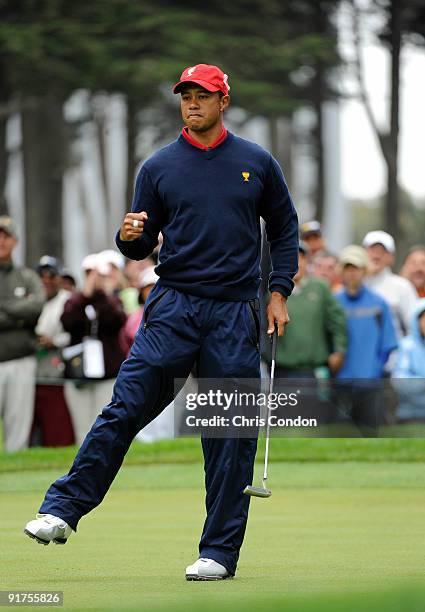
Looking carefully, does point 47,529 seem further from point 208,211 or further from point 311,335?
point 311,335

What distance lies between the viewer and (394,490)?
1128cm

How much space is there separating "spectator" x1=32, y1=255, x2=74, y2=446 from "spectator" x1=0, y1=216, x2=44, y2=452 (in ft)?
1.45

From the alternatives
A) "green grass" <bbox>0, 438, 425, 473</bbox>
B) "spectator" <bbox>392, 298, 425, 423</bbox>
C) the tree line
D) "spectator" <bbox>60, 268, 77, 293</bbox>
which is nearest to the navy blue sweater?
"green grass" <bbox>0, 438, 425, 473</bbox>

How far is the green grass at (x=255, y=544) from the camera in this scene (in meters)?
6.24

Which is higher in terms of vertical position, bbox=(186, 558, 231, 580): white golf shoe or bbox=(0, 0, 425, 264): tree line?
bbox=(0, 0, 425, 264): tree line

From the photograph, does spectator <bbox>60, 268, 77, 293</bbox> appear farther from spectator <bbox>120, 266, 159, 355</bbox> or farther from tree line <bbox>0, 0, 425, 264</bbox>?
tree line <bbox>0, 0, 425, 264</bbox>

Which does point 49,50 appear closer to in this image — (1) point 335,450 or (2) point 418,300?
(2) point 418,300

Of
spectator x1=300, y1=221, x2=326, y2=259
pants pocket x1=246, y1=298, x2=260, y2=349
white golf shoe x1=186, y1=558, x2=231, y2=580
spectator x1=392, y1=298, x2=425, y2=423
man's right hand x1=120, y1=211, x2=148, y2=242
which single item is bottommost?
spectator x1=392, y1=298, x2=425, y2=423

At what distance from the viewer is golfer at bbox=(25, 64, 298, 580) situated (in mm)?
7141

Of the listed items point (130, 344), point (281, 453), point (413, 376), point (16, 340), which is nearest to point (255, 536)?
point (281, 453)

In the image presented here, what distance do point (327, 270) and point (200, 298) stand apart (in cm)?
1091

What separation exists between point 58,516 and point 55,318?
9.66 m

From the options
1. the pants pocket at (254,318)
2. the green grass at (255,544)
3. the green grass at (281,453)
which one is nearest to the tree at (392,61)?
the green grass at (281,453)

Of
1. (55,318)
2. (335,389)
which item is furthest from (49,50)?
(335,389)
